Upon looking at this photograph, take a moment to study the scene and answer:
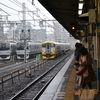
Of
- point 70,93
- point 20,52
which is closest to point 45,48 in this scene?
point 20,52

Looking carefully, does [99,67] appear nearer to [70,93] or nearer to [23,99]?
[70,93]

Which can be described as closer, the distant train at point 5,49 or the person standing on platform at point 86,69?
the person standing on platform at point 86,69

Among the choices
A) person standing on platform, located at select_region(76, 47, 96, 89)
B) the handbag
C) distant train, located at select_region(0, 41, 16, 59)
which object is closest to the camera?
the handbag

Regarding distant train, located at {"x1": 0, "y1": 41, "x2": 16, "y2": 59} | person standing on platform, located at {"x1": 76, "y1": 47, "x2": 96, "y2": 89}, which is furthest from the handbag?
distant train, located at {"x1": 0, "y1": 41, "x2": 16, "y2": 59}

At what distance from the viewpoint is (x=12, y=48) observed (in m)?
30.5

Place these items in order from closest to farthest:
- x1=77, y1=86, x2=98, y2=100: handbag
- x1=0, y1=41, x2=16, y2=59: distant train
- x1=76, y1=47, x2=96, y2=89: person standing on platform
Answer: x1=77, y1=86, x2=98, y2=100: handbag, x1=76, y1=47, x2=96, y2=89: person standing on platform, x1=0, y1=41, x2=16, y2=59: distant train

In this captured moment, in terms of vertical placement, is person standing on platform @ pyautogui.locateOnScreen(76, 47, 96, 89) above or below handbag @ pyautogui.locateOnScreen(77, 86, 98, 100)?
above

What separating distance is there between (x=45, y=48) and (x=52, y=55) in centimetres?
128

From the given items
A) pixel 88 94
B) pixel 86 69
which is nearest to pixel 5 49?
pixel 86 69

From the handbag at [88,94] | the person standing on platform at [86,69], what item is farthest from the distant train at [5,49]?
the handbag at [88,94]

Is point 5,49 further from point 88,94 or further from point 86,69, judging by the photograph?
point 88,94

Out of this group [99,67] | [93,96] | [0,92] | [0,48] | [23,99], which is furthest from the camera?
[0,48]

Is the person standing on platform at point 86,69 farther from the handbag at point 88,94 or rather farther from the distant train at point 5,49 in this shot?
the distant train at point 5,49

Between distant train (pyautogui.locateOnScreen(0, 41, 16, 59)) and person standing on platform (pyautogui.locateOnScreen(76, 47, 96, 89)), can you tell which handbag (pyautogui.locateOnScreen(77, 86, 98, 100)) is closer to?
person standing on platform (pyautogui.locateOnScreen(76, 47, 96, 89))
